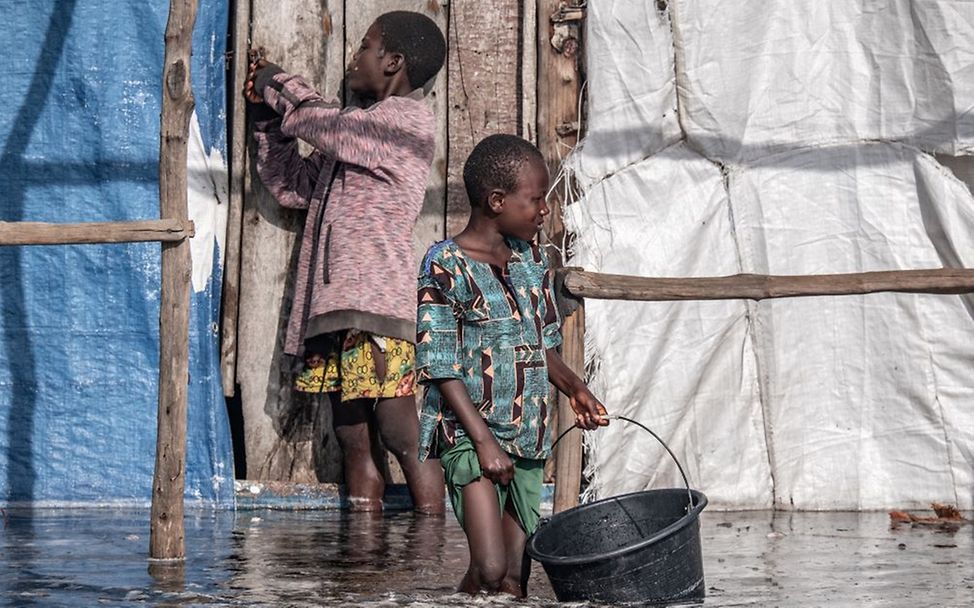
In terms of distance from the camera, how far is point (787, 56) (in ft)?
21.6

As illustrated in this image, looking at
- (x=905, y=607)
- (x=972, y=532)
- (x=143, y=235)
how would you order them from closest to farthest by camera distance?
1. (x=905, y=607)
2. (x=143, y=235)
3. (x=972, y=532)

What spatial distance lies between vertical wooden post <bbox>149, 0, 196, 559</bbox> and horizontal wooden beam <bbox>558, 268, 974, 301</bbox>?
1.42m

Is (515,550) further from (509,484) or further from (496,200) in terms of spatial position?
(496,200)

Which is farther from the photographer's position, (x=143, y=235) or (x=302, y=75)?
(x=302, y=75)

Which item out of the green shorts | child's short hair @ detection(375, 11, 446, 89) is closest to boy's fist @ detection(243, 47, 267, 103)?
child's short hair @ detection(375, 11, 446, 89)

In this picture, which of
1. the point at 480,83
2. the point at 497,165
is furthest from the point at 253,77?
Answer: the point at 497,165

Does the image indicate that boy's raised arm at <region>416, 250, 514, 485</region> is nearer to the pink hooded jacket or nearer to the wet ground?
the wet ground

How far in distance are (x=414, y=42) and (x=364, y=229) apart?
790mm

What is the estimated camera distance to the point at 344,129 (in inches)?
246

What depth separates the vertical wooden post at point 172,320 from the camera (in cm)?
524

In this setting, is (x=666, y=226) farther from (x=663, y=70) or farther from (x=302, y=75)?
(x=302, y=75)

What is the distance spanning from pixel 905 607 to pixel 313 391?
2774 mm

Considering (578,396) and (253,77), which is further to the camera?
(253,77)

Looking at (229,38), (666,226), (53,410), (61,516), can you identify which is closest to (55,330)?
(53,410)
